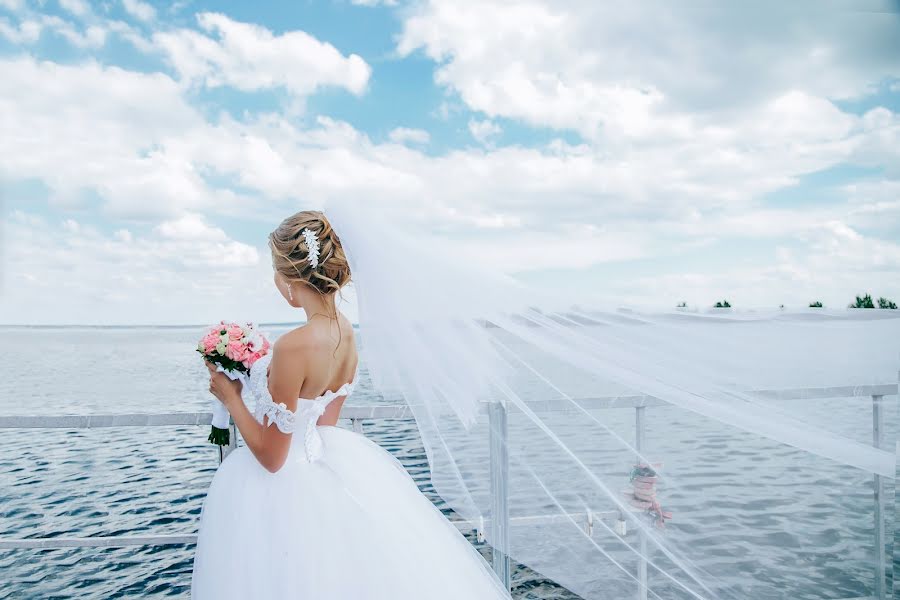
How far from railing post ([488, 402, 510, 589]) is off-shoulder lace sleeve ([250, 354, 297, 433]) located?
2.08 ft

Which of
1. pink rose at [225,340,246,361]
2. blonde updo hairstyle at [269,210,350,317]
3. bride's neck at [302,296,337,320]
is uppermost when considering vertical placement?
blonde updo hairstyle at [269,210,350,317]

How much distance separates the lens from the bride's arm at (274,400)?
5.98 feet

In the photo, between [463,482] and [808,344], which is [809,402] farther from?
[463,482]

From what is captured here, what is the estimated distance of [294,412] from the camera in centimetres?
187

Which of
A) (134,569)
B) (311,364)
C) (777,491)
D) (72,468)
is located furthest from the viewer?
(72,468)

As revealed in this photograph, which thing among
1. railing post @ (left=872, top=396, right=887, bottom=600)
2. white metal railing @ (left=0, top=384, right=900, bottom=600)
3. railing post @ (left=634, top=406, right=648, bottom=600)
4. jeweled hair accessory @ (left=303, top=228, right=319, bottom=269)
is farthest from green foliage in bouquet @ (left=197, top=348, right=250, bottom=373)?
railing post @ (left=872, top=396, right=887, bottom=600)

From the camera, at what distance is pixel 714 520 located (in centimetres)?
198

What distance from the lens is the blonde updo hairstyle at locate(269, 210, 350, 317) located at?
6.42 ft

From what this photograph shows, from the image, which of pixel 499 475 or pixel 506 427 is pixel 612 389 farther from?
pixel 499 475

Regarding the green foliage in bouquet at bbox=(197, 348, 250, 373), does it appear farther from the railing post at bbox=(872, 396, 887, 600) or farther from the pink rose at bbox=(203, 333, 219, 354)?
the railing post at bbox=(872, 396, 887, 600)

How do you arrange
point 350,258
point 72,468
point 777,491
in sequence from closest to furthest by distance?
point 350,258 → point 777,491 → point 72,468

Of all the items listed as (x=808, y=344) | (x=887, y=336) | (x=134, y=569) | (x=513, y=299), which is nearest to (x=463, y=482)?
(x=513, y=299)

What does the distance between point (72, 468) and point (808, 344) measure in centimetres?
1826

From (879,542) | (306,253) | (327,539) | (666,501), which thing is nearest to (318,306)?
(306,253)
